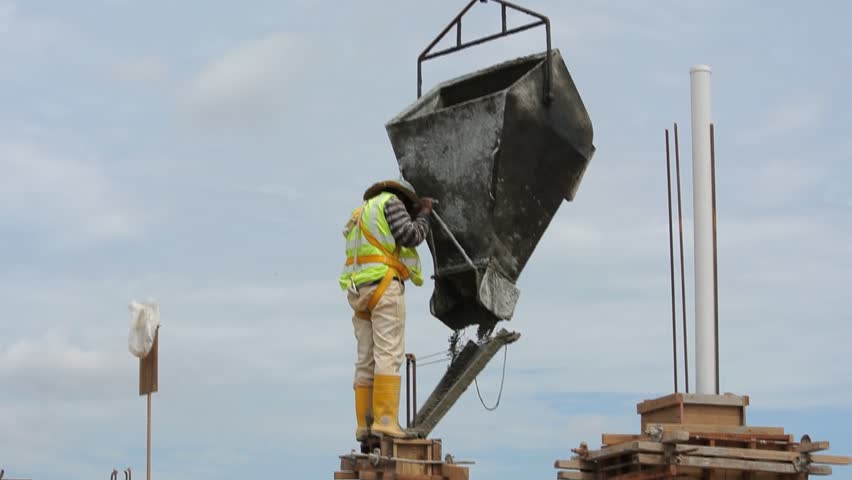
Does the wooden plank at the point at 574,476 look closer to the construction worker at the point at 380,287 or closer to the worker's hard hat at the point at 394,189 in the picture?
the construction worker at the point at 380,287

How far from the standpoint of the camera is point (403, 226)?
13.5m

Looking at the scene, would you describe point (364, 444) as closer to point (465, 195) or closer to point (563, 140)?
point (465, 195)

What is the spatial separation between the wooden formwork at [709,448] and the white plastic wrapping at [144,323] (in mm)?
4366

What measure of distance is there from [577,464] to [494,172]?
2.88 m

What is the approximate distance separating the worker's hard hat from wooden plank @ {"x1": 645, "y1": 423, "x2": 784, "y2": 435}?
3.16m

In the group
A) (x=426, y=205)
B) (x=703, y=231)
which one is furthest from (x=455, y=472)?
(x=703, y=231)

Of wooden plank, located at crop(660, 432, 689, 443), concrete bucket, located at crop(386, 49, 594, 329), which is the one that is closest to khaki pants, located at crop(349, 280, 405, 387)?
concrete bucket, located at crop(386, 49, 594, 329)

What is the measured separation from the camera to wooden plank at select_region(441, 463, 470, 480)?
13.5 meters

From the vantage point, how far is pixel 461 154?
1414cm

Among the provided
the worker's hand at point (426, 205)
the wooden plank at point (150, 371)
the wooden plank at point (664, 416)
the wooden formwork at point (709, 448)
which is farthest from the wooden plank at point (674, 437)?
the wooden plank at point (150, 371)

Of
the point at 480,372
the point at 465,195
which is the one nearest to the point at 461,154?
the point at 465,195

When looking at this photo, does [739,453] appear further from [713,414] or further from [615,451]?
[615,451]

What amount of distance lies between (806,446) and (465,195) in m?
3.96

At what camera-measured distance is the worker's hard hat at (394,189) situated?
1386 centimetres
